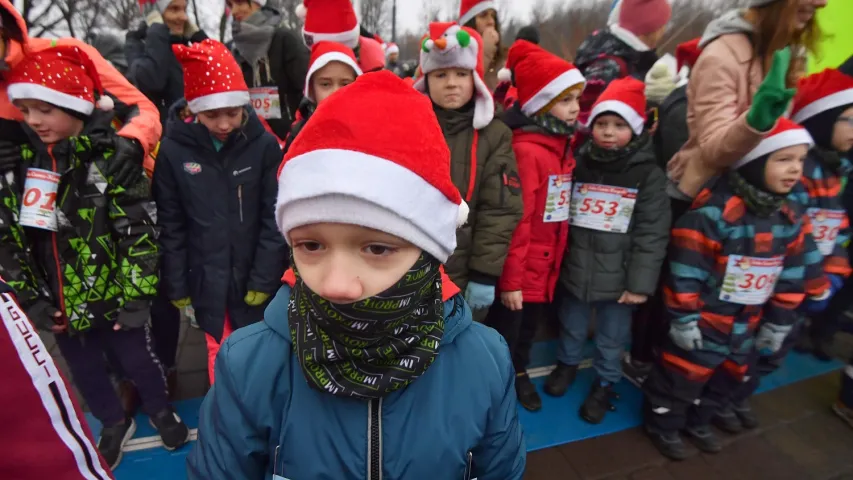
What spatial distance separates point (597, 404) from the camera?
8.73 feet

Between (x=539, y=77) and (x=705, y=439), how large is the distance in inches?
83.4

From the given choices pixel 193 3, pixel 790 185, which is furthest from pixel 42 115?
pixel 193 3

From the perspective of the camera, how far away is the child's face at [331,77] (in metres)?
2.44

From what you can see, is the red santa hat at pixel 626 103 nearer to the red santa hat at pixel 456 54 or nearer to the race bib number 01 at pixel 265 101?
the red santa hat at pixel 456 54

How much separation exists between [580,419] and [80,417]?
2.43 m

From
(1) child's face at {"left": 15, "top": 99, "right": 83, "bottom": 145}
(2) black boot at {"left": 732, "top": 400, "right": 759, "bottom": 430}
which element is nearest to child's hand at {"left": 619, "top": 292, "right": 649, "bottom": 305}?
(2) black boot at {"left": 732, "top": 400, "right": 759, "bottom": 430}

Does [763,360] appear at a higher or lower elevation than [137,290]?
lower

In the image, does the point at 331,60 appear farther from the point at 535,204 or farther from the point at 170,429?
the point at 170,429

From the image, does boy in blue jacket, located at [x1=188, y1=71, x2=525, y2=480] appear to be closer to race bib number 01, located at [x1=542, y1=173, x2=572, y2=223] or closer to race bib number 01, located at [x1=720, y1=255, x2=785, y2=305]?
race bib number 01, located at [x1=542, y1=173, x2=572, y2=223]

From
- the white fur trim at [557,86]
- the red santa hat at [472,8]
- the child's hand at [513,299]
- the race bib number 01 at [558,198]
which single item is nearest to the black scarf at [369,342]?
the child's hand at [513,299]

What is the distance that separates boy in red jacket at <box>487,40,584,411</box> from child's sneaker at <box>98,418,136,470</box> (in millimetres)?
1994

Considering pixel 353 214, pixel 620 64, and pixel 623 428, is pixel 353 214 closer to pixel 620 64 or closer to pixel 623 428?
pixel 623 428

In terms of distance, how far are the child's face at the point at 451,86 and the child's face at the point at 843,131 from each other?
74.8 inches

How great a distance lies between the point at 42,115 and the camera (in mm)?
1748
